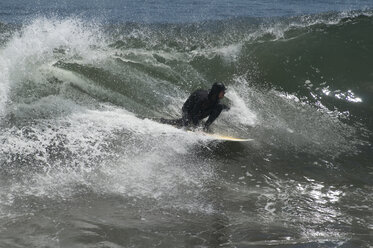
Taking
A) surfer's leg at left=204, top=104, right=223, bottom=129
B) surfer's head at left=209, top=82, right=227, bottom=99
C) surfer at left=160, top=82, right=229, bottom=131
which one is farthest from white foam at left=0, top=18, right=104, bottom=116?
surfer's head at left=209, top=82, right=227, bottom=99

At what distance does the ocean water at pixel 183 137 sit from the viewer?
5.85m

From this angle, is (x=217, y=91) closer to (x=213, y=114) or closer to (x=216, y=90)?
(x=216, y=90)

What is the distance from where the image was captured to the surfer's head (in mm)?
8922

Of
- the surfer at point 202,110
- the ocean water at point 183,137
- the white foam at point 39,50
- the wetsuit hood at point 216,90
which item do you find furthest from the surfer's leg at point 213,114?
the white foam at point 39,50

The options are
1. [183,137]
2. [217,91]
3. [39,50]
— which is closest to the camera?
A: [183,137]

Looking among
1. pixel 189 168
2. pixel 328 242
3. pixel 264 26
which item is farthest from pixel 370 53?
pixel 328 242

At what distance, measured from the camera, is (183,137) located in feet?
28.7

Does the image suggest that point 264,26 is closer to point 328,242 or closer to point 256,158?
point 256,158

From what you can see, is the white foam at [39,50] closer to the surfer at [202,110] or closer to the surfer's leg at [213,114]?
the surfer at [202,110]

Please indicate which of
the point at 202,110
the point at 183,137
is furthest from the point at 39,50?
the point at 183,137

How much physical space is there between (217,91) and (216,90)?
26mm

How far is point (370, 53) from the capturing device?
14.3 metres

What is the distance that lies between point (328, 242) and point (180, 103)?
19.2 ft

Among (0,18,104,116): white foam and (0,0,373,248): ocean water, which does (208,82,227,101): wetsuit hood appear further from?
(0,18,104,116): white foam
